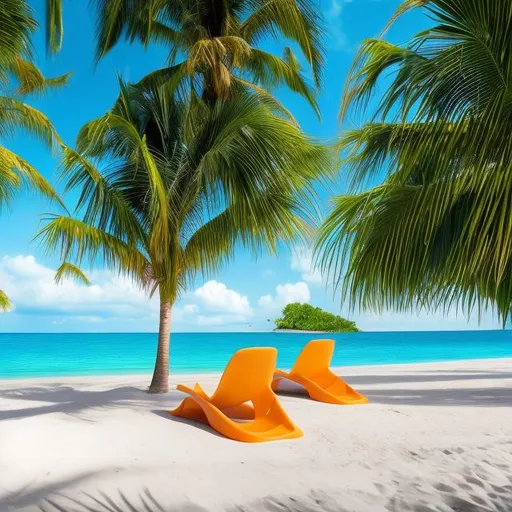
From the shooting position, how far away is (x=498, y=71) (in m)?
4.16

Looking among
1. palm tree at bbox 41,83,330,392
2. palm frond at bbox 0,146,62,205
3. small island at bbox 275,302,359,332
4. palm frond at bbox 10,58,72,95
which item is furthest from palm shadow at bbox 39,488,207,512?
small island at bbox 275,302,359,332

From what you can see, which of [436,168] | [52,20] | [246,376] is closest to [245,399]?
[246,376]

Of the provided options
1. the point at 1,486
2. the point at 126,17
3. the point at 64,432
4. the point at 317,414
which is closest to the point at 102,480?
the point at 1,486

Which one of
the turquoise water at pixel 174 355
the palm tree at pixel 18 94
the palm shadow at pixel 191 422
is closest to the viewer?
the palm shadow at pixel 191 422

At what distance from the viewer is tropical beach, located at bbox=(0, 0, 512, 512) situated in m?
3.62

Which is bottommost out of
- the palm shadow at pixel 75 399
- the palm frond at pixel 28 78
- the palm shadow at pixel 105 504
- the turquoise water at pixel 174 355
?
the turquoise water at pixel 174 355

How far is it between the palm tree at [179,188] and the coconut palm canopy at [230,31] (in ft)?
4.14

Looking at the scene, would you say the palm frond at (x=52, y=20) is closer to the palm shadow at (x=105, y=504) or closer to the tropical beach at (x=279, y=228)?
the tropical beach at (x=279, y=228)

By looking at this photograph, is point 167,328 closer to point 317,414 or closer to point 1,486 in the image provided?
point 317,414

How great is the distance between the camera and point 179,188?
7.42 meters

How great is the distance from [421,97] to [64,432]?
380 centimetres

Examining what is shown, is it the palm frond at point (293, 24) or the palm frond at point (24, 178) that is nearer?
the palm frond at point (24, 178)

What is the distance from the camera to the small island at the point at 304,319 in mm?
50531

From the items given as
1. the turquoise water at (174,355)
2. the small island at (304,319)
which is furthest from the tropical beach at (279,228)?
the small island at (304,319)
